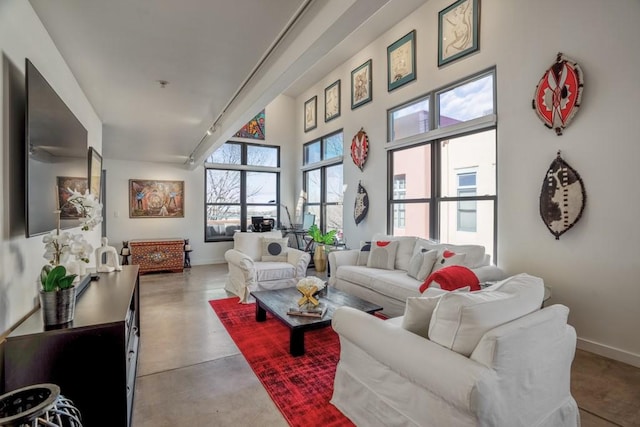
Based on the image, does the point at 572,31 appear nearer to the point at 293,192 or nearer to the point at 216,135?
the point at 216,135

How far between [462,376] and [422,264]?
2.58m

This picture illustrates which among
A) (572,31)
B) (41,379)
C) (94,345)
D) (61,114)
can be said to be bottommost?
(41,379)

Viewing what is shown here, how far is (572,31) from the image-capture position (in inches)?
120

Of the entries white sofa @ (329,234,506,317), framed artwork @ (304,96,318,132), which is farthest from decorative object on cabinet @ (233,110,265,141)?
white sofa @ (329,234,506,317)

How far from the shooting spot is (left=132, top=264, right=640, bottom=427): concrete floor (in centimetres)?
199

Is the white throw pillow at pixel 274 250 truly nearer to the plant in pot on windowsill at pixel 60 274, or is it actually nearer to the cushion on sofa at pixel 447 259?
the cushion on sofa at pixel 447 259

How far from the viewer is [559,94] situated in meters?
3.12

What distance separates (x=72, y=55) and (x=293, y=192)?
630cm

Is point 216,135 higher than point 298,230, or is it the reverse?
point 216,135

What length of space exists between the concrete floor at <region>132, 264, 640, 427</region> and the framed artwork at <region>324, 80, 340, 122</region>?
490 centimetres

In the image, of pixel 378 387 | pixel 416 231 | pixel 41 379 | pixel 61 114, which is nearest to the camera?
pixel 41 379

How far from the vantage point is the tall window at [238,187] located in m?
7.73

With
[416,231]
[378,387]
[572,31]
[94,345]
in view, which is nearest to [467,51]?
[572,31]

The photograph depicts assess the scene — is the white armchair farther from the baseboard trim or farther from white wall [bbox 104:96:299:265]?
the baseboard trim
